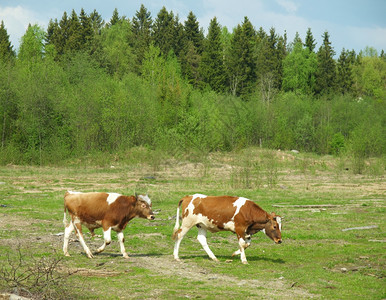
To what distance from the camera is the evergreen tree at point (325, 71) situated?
10212cm

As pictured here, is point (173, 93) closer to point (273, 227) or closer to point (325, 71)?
point (325, 71)

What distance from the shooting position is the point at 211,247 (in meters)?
18.7

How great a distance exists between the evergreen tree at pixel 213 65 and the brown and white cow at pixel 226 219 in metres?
78.1

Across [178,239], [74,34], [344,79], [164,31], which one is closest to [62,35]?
[74,34]

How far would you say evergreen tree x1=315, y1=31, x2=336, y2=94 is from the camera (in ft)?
335

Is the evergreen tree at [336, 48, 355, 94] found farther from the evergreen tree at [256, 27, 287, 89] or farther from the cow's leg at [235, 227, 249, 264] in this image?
the cow's leg at [235, 227, 249, 264]

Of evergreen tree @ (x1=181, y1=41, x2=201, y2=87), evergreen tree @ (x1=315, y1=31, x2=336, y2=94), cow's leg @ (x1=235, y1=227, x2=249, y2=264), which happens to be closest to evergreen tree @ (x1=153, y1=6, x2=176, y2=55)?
evergreen tree @ (x1=181, y1=41, x2=201, y2=87)

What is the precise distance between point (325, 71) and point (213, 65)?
22.7 m

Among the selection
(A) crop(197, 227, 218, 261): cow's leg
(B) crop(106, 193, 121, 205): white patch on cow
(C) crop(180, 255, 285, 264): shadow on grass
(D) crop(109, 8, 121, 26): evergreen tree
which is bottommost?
(C) crop(180, 255, 285, 264): shadow on grass

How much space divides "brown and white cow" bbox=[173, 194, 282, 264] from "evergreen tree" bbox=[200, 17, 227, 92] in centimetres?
7808

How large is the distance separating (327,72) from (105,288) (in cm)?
9602

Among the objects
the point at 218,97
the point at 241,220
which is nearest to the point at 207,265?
the point at 241,220

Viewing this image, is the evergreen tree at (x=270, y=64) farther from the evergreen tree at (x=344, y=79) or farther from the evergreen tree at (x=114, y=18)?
the evergreen tree at (x=114, y=18)

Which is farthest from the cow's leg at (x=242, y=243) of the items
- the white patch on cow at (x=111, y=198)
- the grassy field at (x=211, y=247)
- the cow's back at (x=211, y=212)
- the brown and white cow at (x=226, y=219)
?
the white patch on cow at (x=111, y=198)
